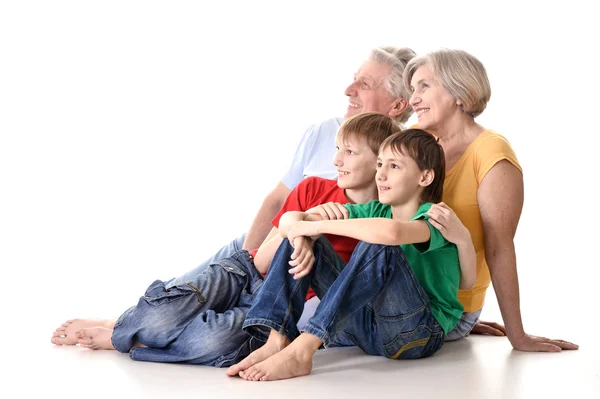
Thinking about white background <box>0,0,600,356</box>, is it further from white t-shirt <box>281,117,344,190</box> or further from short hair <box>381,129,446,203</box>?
short hair <box>381,129,446,203</box>

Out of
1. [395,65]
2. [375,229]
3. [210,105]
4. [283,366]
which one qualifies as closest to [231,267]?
[283,366]

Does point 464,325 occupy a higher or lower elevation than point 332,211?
lower

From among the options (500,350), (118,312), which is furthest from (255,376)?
(118,312)

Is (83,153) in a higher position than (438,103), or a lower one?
lower

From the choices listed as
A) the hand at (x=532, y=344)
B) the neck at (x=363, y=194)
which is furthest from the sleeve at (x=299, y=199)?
the hand at (x=532, y=344)

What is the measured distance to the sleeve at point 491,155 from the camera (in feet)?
9.72

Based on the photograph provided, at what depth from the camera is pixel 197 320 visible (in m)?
2.85

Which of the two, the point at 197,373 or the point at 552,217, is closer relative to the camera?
the point at 197,373

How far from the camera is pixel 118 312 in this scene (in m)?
3.85

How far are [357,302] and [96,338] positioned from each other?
99 centimetres

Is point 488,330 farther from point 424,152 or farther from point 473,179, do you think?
point 424,152

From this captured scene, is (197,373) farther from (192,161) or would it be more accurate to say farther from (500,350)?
(192,161)

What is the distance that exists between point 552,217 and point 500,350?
7.82 ft

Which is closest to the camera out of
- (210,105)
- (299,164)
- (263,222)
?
(263,222)
